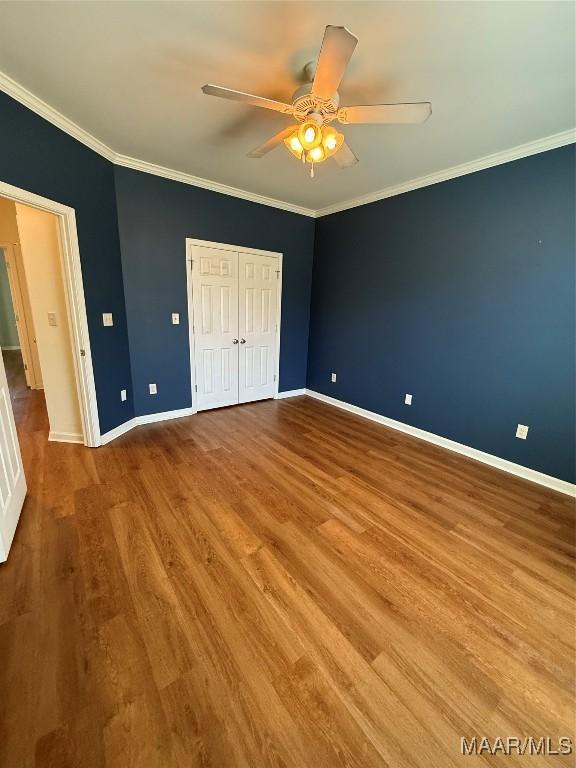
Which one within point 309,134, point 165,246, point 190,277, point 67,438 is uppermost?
point 309,134

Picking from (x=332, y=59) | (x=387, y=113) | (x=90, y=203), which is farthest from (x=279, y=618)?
(x=90, y=203)

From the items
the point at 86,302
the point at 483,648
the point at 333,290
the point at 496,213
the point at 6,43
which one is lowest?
the point at 483,648

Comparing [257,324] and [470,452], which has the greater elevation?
[257,324]

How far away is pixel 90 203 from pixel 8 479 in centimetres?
230

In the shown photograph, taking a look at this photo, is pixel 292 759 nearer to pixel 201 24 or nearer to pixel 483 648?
pixel 483 648

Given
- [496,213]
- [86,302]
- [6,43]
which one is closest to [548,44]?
[496,213]

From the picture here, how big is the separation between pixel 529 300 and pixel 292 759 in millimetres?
3181

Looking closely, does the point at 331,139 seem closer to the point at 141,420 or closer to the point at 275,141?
the point at 275,141

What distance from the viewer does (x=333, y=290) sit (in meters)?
4.18

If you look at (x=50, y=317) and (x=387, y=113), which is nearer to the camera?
(x=387, y=113)

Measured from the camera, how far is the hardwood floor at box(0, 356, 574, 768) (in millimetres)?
1002

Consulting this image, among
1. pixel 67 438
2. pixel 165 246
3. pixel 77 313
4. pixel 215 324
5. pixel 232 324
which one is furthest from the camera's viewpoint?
pixel 232 324

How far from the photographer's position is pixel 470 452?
2.97m

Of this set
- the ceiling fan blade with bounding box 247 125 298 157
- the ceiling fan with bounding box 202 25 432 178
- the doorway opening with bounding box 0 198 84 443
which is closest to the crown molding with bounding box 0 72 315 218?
the doorway opening with bounding box 0 198 84 443
